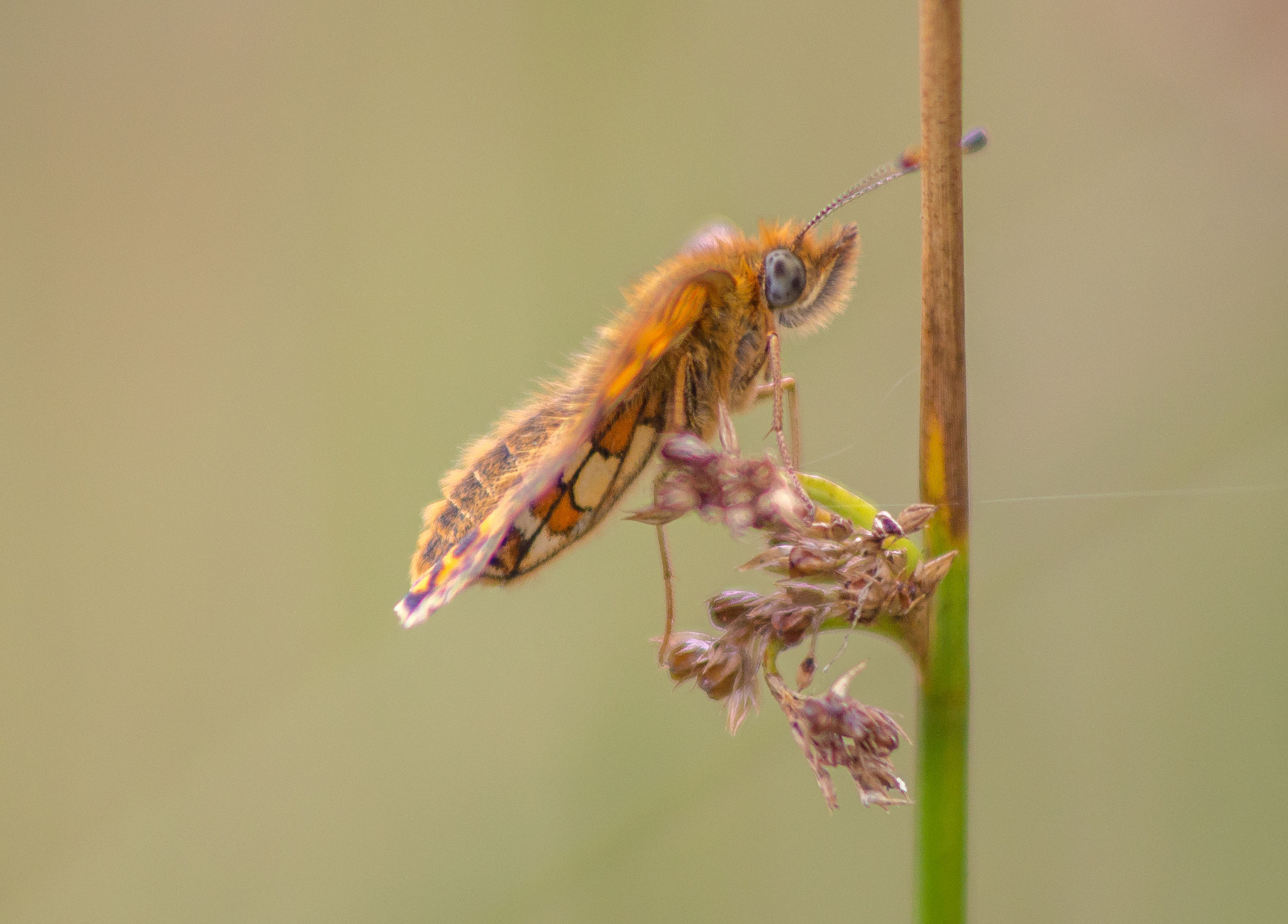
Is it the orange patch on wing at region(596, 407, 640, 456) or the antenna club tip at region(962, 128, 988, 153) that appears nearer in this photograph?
the antenna club tip at region(962, 128, 988, 153)

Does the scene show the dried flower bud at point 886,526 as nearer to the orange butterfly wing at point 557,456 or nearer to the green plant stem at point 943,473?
the green plant stem at point 943,473

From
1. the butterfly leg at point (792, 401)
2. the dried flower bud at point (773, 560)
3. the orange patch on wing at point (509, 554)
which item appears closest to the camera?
the dried flower bud at point (773, 560)

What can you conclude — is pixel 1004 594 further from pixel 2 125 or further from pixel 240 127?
pixel 2 125

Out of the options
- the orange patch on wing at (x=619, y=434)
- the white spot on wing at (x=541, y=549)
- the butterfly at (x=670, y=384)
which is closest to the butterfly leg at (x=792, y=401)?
the butterfly at (x=670, y=384)

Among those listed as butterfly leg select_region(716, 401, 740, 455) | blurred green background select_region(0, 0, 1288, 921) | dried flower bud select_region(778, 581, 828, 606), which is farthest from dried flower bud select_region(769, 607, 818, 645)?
blurred green background select_region(0, 0, 1288, 921)

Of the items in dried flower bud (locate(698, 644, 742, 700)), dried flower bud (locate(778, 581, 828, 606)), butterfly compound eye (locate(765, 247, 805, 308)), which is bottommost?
dried flower bud (locate(698, 644, 742, 700))

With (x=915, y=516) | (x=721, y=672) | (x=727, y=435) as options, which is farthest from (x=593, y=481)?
(x=915, y=516)

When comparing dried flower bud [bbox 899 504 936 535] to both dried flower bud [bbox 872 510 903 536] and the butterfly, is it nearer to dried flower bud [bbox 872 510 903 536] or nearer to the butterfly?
dried flower bud [bbox 872 510 903 536]
